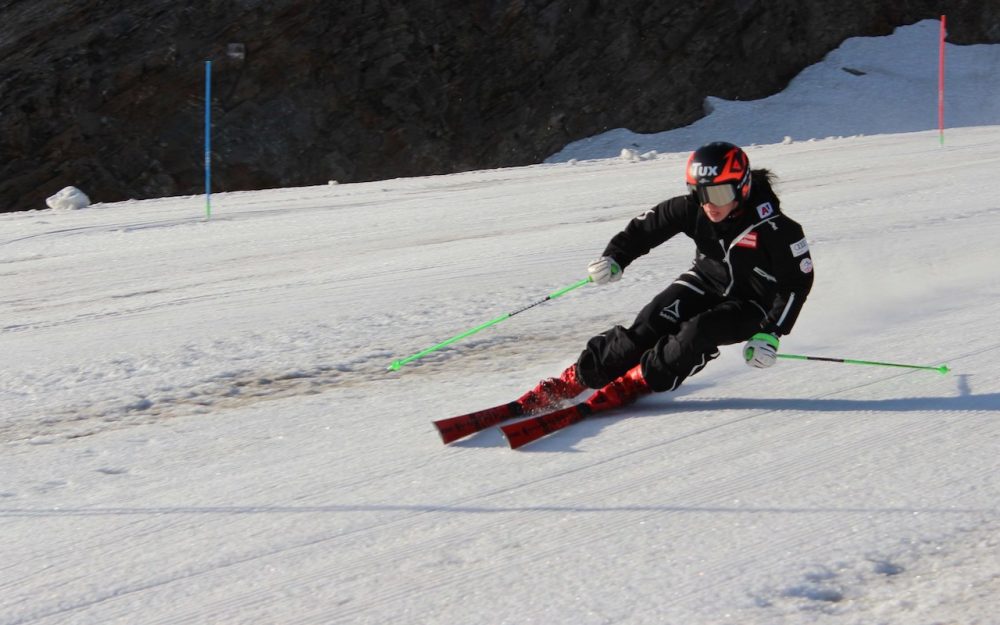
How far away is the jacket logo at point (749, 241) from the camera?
17.0 feet

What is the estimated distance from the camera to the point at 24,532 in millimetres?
3924

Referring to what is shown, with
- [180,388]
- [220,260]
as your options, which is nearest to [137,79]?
[220,260]

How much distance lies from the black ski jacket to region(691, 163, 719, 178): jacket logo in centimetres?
22

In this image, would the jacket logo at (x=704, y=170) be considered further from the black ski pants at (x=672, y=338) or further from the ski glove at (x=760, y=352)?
the ski glove at (x=760, y=352)

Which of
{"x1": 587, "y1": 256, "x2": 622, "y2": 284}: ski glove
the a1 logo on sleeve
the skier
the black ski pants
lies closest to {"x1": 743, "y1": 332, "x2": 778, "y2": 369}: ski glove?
the skier

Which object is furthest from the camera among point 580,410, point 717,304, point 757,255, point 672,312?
point 717,304

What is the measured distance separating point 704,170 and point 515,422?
4.57 feet

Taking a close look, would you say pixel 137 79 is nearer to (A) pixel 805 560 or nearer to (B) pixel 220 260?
(B) pixel 220 260

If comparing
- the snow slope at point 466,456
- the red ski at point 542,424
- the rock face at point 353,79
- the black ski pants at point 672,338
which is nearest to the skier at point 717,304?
the black ski pants at point 672,338

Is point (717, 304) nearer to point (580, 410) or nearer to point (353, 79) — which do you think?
point (580, 410)

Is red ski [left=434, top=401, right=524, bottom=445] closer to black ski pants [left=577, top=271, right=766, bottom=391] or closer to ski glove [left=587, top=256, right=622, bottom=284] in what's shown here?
black ski pants [left=577, top=271, right=766, bottom=391]

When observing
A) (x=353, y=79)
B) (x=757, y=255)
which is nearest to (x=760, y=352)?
(x=757, y=255)

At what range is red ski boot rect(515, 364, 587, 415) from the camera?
5125 mm

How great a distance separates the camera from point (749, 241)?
5180 mm
